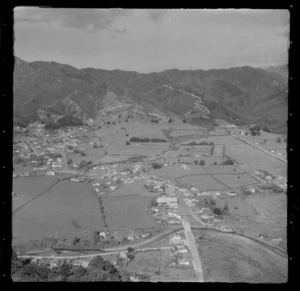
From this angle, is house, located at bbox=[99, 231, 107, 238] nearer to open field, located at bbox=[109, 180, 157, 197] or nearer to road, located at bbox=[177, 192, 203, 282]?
open field, located at bbox=[109, 180, 157, 197]

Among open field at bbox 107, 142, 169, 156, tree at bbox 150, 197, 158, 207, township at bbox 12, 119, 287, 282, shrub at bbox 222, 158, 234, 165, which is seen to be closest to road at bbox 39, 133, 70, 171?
township at bbox 12, 119, 287, 282

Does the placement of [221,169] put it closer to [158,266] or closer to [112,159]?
[112,159]

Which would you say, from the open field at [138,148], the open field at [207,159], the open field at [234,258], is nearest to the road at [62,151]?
the open field at [138,148]

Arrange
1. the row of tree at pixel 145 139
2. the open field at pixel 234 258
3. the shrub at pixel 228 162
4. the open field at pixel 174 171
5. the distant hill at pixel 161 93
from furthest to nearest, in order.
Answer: the row of tree at pixel 145 139 → the shrub at pixel 228 162 → the open field at pixel 174 171 → the distant hill at pixel 161 93 → the open field at pixel 234 258

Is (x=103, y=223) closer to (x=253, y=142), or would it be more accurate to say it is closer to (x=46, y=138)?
(x=46, y=138)

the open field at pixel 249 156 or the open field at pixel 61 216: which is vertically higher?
the open field at pixel 249 156

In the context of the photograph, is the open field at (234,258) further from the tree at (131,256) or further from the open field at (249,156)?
the open field at (249,156)
